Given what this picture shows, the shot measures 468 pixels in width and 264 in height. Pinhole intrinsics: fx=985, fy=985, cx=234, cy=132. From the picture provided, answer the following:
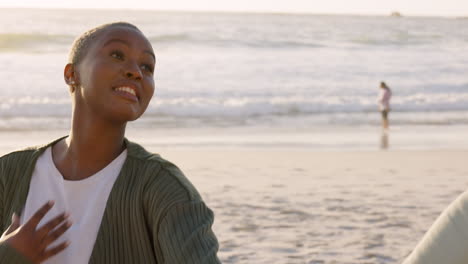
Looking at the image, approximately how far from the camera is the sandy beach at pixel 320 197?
24.8 feet

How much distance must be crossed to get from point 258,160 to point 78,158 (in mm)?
10748

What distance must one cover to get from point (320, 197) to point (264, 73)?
28.1 meters

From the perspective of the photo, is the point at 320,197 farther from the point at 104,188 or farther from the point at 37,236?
the point at 37,236

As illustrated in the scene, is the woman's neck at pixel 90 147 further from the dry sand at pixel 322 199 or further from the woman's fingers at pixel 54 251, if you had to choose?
the dry sand at pixel 322 199

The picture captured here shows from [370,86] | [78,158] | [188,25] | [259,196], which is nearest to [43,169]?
[78,158]

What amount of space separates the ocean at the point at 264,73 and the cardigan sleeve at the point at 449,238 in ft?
58.5

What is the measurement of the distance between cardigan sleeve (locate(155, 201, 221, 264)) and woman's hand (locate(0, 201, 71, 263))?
0.23 metres

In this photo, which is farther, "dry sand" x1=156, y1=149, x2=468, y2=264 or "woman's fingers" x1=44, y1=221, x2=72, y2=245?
"dry sand" x1=156, y1=149, x2=468, y2=264

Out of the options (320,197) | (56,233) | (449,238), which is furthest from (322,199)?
(449,238)

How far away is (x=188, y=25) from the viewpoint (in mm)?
62938

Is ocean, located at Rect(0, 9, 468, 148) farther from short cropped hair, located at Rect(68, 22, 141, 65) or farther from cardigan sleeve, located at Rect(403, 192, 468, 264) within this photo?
cardigan sleeve, located at Rect(403, 192, 468, 264)

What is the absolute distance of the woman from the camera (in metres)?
2.12

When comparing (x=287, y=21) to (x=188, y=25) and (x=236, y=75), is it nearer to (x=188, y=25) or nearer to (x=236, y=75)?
(x=188, y=25)

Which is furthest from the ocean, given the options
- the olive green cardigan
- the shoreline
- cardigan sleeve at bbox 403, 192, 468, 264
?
cardigan sleeve at bbox 403, 192, 468, 264
